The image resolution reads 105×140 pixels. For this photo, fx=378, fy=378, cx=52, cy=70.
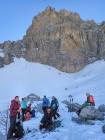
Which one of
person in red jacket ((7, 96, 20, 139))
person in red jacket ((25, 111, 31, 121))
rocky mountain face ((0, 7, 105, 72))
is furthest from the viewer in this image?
rocky mountain face ((0, 7, 105, 72))

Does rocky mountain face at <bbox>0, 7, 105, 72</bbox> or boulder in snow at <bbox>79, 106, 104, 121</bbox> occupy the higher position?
rocky mountain face at <bbox>0, 7, 105, 72</bbox>

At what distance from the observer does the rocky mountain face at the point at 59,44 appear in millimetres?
88375

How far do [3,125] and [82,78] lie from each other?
4914cm

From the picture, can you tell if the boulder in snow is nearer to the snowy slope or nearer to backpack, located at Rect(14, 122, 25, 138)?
backpack, located at Rect(14, 122, 25, 138)

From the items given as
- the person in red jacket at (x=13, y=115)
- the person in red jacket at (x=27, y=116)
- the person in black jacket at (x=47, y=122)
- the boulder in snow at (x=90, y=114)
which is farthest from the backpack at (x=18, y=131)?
the person in red jacket at (x=27, y=116)

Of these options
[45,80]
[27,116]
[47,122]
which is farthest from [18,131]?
[45,80]

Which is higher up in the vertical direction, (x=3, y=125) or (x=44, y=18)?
(x=44, y=18)

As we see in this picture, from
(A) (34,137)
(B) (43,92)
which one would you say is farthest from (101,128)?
(B) (43,92)

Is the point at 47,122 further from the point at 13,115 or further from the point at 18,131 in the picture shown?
the point at 13,115

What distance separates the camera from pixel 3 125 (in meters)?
26.2

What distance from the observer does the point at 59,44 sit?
9088 cm

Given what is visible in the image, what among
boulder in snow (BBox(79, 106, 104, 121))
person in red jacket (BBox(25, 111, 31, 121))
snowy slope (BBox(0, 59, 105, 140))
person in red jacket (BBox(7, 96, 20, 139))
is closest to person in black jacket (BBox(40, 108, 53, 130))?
person in red jacket (BBox(7, 96, 20, 139))

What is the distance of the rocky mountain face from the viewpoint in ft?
290

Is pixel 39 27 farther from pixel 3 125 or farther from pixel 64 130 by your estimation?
pixel 64 130
